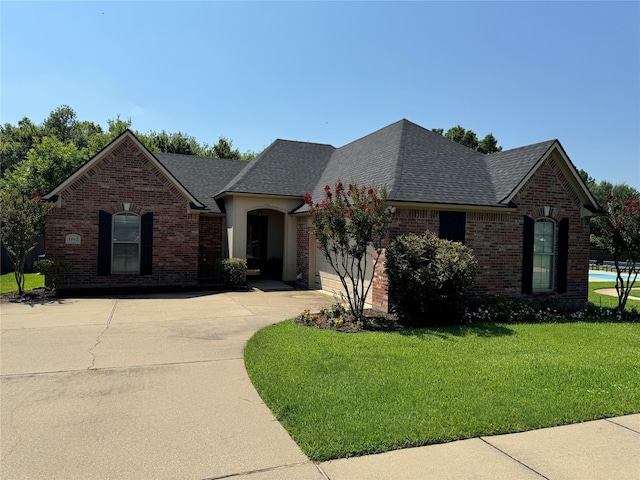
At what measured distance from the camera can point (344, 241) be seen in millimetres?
10016

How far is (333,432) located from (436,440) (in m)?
1.03

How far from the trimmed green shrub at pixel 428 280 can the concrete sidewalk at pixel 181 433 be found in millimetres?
4198

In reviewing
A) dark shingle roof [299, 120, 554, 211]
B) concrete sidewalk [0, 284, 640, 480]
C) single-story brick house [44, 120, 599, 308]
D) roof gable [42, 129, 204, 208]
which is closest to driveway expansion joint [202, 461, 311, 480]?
concrete sidewalk [0, 284, 640, 480]

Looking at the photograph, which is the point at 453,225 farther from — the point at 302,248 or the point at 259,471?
the point at 259,471

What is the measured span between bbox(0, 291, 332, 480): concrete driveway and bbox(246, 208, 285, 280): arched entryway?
31.1ft

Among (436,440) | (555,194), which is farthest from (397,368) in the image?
(555,194)

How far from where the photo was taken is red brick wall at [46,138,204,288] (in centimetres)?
1455

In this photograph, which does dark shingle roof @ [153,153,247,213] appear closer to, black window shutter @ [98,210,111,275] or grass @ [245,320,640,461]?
black window shutter @ [98,210,111,275]

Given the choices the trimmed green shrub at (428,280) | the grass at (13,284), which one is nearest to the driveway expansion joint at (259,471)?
the trimmed green shrub at (428,280)

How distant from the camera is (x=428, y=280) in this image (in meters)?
9.84

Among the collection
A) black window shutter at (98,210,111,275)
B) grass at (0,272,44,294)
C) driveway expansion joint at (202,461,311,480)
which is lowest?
grass at (0,272,44,294)

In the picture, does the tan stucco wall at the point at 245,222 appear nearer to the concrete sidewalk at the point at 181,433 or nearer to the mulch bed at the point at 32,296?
the mulch bed at the point at 32,296

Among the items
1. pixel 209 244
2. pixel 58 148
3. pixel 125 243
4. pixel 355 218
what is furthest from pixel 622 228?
pixel 58 148

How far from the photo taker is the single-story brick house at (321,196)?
41.5 ft
